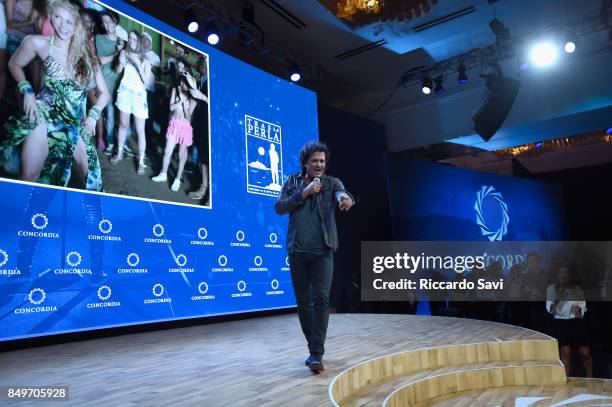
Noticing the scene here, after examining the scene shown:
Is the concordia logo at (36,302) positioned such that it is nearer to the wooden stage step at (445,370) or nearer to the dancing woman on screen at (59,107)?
the dancing woman on screen at (59,107)

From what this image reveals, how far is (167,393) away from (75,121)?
2727 mm

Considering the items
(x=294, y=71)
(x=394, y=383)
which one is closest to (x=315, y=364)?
(x=394, y=383)

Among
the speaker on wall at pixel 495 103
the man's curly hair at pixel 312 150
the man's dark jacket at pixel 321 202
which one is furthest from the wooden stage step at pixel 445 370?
the speaker on wall at pixel 495 103

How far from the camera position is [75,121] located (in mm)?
3904

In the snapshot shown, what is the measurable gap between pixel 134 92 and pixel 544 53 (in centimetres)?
Result: 580

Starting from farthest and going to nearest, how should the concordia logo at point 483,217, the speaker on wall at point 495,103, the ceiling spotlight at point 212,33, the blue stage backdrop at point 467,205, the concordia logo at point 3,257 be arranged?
the concordia logo at point 483,217 → the blue stage backdrop at point 467,205 → the speaker on wall at point 495,103 → the ceiling spotlight at point 212,33 → the concordia logo at point 3,257

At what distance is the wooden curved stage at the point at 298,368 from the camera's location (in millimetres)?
2160

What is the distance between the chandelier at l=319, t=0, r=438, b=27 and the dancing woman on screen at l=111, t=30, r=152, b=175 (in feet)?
7.92

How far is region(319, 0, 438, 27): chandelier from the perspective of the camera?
5.73 meters

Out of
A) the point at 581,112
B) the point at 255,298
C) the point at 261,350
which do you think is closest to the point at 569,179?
the point at 581,112

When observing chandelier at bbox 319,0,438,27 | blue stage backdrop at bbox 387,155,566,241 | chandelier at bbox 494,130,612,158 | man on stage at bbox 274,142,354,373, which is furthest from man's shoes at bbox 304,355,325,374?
chandelier at bbox 494,130,612,158

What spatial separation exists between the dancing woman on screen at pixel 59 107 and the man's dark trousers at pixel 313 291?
231 cm

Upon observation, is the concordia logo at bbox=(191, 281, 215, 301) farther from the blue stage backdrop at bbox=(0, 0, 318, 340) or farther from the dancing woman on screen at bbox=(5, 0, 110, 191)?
the dancing woman on screen at bbox=(5, 0, 110, 191)

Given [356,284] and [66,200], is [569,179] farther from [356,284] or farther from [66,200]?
[66,200]
